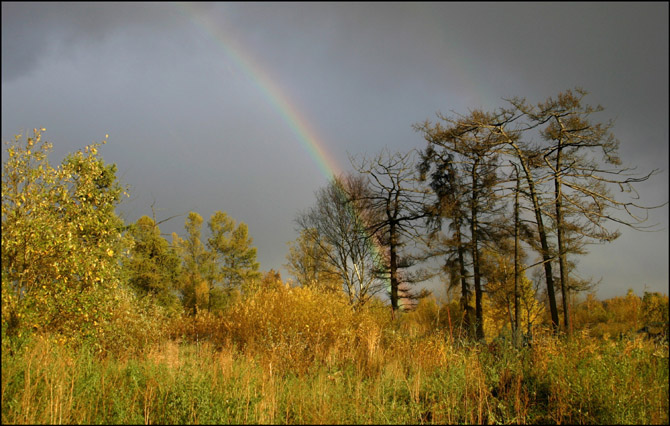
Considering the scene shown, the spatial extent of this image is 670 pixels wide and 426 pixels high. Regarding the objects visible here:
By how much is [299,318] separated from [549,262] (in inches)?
379

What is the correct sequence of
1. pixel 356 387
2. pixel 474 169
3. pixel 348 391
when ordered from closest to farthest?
1. pixel 356 387
2. pixel 348 391
3. pixel 474 169

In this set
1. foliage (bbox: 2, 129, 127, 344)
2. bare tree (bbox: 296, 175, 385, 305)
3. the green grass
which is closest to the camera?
the green grass

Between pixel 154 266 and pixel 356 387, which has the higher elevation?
pixel 154 266

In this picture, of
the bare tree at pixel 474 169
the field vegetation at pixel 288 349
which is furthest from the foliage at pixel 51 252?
the bare tree at pixel 474 169

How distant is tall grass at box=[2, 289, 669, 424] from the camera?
564cm

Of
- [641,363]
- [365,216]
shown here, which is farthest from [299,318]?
[365,216]

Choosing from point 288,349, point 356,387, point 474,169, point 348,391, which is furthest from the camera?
point 474,169

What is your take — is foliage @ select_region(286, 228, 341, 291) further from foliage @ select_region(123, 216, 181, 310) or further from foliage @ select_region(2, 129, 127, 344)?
foliage @ select_region(2, 129, 127, 344)

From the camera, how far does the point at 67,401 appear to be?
552 cm

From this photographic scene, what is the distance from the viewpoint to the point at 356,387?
21.1 feet

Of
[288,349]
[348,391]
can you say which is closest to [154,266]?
[288,349]

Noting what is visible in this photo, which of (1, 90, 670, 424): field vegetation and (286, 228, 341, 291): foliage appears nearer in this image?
(1, 90, 670, 424): field vegetation

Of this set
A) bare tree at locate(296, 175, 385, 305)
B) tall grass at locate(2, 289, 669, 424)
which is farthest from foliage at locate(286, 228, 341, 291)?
tall grass at locate(2, 289, 669, 424)

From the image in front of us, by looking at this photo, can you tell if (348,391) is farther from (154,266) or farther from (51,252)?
(154,266)
